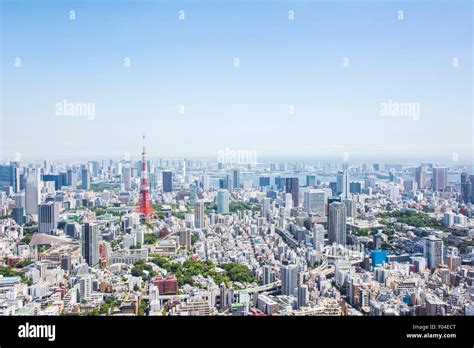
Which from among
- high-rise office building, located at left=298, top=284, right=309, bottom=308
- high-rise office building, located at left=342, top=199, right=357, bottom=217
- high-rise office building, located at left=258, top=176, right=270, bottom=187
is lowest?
high-rise office building, located at left=298, top=284, right=309, bottom=308

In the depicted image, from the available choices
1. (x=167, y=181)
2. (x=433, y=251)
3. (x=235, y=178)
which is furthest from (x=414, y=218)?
(x=167, y=181)

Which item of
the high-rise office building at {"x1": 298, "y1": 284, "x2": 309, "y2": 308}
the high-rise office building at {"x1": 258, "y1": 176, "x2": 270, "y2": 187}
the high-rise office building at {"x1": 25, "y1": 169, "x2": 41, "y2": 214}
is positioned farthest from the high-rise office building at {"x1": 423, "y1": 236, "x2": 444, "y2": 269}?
the high-rise office building at {"x1": 25, "y1": 169, "x2": 41, "y2": 214}

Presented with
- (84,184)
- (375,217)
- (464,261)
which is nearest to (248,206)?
(375,217)

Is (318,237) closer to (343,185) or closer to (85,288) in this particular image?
(343,185)

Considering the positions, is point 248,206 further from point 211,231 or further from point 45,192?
point 45,192

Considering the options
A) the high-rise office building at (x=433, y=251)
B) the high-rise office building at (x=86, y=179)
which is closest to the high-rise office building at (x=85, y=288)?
the high-rise office building at (x=86, y=179)

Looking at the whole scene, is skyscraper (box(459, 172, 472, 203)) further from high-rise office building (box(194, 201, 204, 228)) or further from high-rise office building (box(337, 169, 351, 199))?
high-rise office building (box(194, 201, 204, 228))
